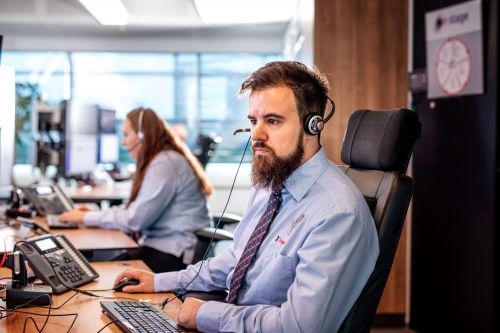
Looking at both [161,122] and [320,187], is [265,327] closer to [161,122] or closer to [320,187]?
[320,187]

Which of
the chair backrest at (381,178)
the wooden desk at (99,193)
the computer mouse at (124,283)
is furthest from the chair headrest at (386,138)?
the wooden desk at (99,193)

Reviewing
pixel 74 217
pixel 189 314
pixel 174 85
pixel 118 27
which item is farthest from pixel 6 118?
pixel 174 85

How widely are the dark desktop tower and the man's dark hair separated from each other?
1832mm

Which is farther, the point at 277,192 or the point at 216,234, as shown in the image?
the point at 216,234

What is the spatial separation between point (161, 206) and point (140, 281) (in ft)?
4.23

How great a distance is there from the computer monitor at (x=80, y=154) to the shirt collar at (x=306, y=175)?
3245mm

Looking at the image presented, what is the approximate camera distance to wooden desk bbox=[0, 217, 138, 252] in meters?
2.56

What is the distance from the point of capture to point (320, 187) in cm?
158

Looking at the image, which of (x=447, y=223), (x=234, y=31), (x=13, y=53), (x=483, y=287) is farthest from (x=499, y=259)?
(x=13, y=53)

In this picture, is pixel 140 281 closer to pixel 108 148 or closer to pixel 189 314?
pixel 189 314

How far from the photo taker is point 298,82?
1606 mm

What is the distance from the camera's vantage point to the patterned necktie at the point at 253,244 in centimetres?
166

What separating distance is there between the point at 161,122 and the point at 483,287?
74.7 inches

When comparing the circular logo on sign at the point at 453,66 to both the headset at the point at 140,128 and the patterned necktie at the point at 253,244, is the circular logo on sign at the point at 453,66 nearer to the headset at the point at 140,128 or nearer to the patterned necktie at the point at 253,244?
the headset at the point at 140,128
